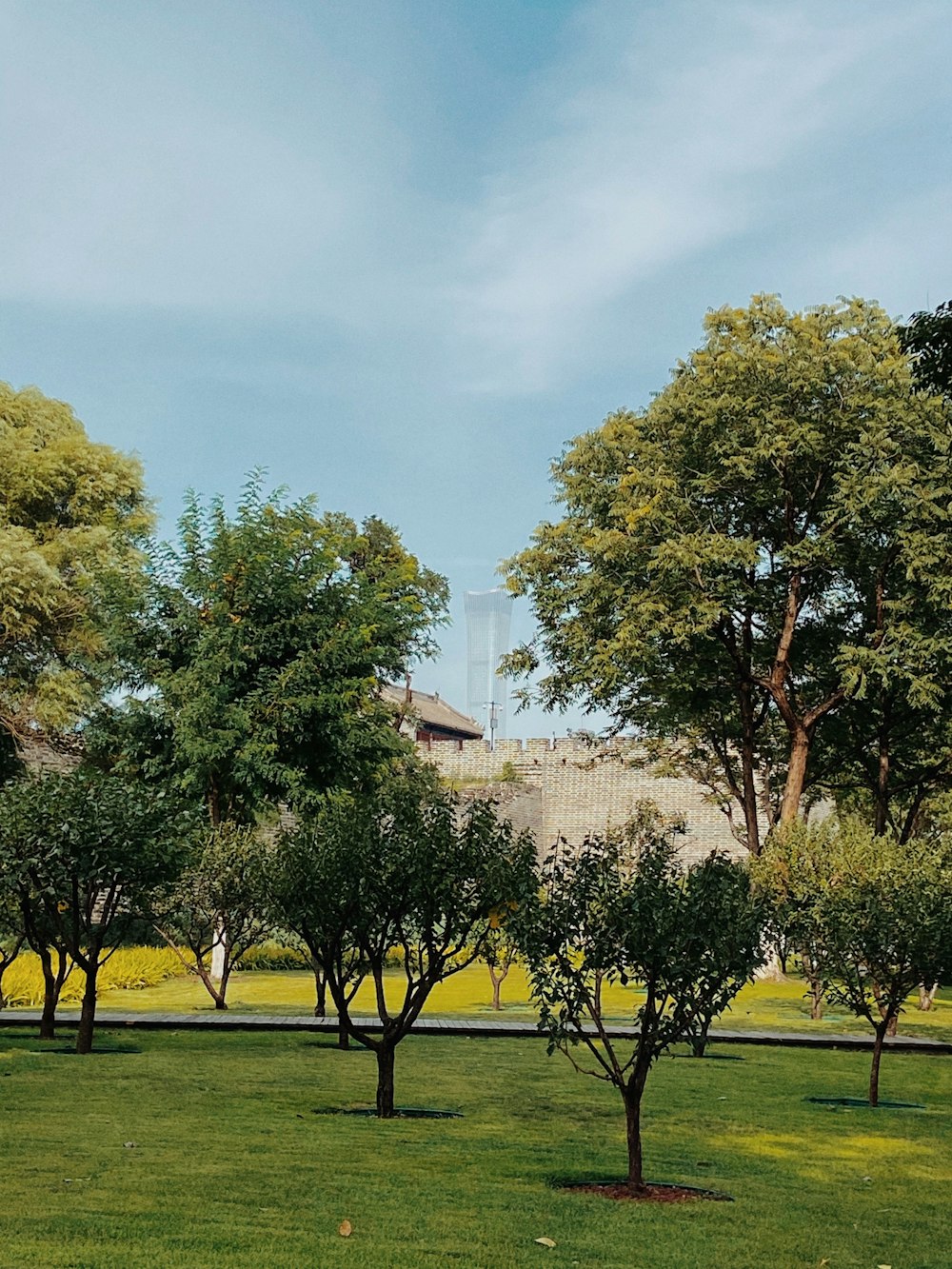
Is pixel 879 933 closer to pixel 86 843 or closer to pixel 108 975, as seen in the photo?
pixel 86 843

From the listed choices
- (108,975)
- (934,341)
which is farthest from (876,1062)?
(108,975)

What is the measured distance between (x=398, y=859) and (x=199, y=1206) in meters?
3.23

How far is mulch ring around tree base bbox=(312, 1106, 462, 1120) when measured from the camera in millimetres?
9289

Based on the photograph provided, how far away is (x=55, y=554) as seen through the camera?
2445cm

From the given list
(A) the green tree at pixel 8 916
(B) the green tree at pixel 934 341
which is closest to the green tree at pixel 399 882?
(A) the green tree at pixel 8 916

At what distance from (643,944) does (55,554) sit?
20043 millimetres

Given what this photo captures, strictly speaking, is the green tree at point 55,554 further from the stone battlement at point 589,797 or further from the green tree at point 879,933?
the stone battlement at point 589,797

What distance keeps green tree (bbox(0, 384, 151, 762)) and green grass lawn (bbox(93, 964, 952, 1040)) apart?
544 cm

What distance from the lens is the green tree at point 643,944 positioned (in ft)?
22.0

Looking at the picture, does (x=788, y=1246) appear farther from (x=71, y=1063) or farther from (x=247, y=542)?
(x=247, y=542)

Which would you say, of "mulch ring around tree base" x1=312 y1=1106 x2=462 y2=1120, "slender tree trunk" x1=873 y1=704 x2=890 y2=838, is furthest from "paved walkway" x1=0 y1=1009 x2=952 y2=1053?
"slender tree trunk" x1=873 y1=704 x2=890 y2=838

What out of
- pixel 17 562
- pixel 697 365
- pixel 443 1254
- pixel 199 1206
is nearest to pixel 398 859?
pixel 199 1206

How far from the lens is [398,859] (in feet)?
29.0

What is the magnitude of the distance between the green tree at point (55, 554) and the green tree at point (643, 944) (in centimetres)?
1637
